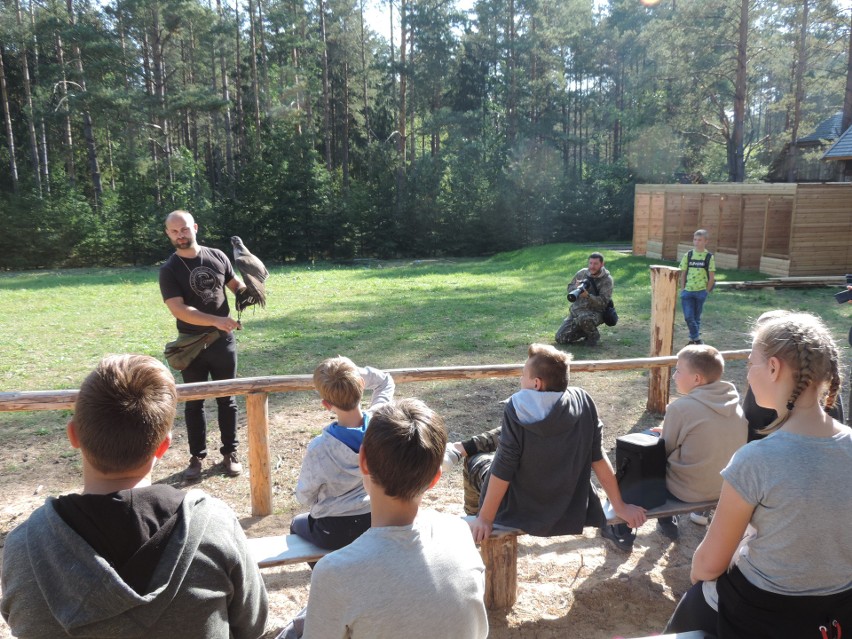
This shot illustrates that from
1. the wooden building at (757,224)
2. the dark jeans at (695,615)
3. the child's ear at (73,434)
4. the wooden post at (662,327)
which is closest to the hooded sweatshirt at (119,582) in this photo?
the child's ear at (73,434)

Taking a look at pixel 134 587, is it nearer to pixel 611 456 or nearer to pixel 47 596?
pixel 47 596

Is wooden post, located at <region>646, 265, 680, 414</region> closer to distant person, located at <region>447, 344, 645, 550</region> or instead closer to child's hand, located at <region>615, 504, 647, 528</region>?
child's hand, located at <region>615, 504, 647, 528</region>

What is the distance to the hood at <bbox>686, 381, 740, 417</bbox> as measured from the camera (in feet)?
11.9

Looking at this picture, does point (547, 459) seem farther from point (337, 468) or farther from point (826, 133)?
point (826, 133)

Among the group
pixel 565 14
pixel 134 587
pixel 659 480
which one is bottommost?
pixel 659 480

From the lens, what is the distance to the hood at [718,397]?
11.9 feet

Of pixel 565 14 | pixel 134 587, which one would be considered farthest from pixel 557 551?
pixel 565 14

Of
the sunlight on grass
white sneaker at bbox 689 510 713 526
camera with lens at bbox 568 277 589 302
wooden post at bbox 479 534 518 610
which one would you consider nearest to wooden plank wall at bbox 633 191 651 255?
the sunlight on grass

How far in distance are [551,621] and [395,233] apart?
29.3 meters

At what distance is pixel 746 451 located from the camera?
1979 mm

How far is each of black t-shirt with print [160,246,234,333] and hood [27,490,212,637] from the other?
3.67 meters

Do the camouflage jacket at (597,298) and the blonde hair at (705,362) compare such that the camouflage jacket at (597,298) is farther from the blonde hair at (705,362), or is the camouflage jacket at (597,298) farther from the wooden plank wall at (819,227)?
the wooden plank wall at (819,227)

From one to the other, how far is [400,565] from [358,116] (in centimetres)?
4308

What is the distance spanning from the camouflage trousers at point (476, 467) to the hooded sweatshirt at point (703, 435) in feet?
3.30
